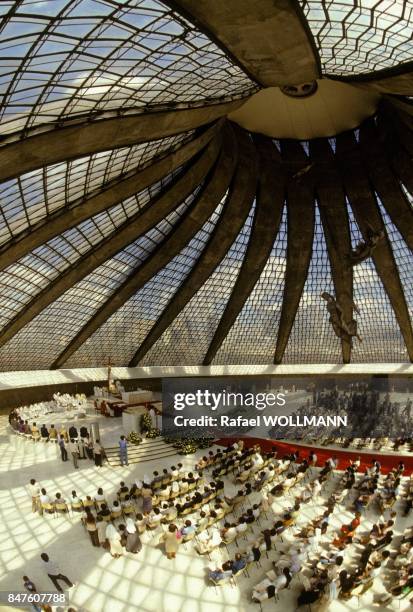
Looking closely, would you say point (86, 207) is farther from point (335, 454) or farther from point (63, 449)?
point (335, 454)

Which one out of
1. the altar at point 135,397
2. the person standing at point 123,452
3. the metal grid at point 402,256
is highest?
the metal grid at point 402,256

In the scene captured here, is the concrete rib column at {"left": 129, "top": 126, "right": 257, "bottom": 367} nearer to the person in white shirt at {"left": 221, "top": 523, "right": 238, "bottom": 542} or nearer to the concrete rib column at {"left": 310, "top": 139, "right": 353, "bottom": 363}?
the concrete rib column at {"left": 310, "top": 139, "right": 353, "bottom": 363}

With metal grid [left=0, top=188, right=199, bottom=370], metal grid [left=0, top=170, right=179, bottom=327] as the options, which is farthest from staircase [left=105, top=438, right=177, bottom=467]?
metal grid [left=0, top=188, right=199, bottom=370]

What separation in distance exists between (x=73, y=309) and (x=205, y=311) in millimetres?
11961

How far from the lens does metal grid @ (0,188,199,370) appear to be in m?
36.3

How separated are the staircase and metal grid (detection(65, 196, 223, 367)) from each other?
13.2 meters

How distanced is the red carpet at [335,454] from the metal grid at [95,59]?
22.5m

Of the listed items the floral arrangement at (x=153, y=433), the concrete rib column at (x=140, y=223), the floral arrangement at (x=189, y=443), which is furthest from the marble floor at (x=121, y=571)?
the concrete rib column at (x=140, y=223)

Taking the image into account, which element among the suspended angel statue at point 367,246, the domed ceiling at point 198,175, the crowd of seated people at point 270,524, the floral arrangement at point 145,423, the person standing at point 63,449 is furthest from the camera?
the floral arrangement at point 145,423

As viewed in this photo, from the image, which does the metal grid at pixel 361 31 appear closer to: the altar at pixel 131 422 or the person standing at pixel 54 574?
the person standing at pixel 54 574

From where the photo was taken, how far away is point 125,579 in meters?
17.0

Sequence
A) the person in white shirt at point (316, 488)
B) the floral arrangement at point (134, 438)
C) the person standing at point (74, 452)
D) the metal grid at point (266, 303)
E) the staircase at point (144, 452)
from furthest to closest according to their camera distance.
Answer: the metal grid at point (266, 303) → the floral arrangement at point (134, 438) → the staircase at point (144, 452) → the person standing at point (74, 452) → the person in white shirt at point (316, 488)

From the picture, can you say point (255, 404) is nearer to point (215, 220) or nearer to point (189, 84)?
point (215, 220)

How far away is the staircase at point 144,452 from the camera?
96.5 feet
